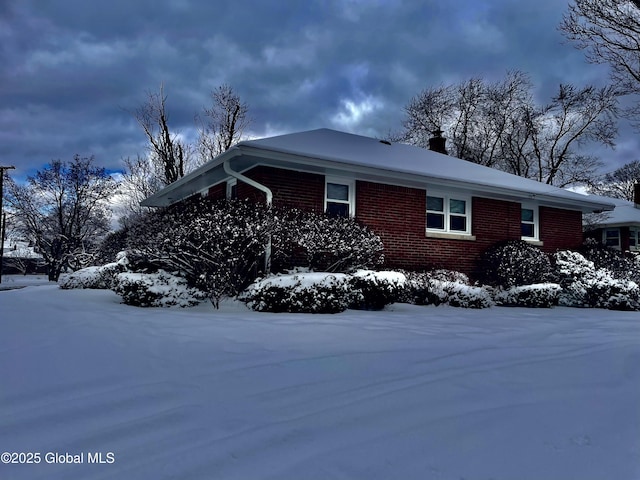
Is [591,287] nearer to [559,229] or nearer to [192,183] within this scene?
[559,229]

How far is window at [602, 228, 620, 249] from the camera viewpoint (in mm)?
26422

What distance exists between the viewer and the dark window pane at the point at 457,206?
1373cm

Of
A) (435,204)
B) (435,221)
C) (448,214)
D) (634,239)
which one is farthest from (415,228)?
(634,239)

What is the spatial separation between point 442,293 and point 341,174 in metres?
4.03

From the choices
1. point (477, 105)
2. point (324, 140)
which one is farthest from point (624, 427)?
point (477, 105)

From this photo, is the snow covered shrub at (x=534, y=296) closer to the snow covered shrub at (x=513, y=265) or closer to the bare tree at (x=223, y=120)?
the snow covered shrub at (x=513, y=265)

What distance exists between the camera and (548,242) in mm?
15547

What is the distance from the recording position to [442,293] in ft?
34.1

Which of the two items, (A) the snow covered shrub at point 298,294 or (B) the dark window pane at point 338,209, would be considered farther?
(B) the dark window pane at point 338,209

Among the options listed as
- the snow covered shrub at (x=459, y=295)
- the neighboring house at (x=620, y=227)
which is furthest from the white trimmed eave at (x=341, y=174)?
the neighboring house at (x=620, y=227)

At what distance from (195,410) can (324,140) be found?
10736 millimetres

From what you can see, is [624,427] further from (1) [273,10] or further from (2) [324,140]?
(1) [273,10]

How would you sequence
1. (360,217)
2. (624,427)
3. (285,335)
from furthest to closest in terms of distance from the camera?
(360,217), (285,335), (624,427)

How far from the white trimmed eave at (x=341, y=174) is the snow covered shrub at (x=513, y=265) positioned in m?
1.83
